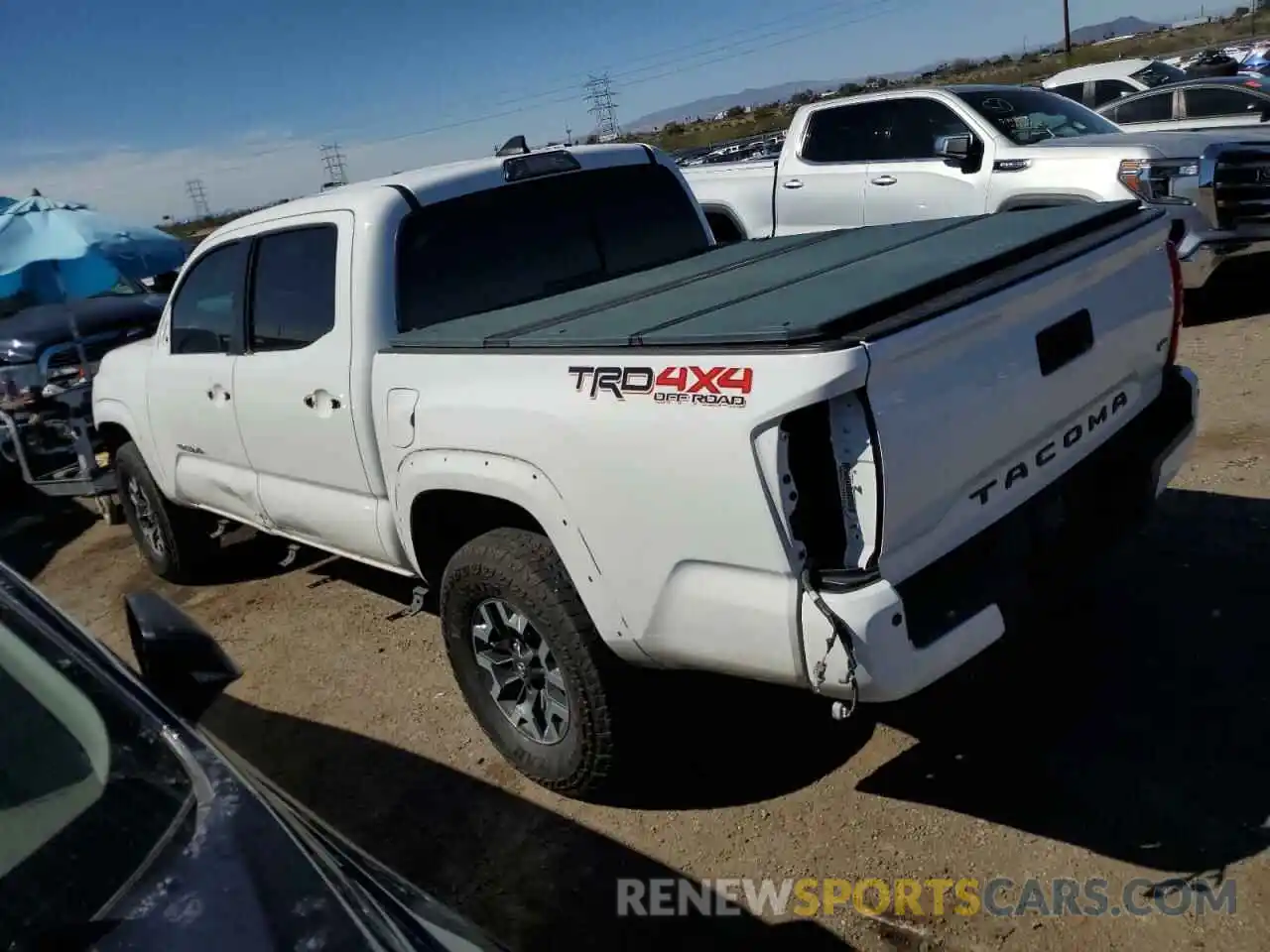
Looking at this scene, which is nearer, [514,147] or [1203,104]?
[514,147]

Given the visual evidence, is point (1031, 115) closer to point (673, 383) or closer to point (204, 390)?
point (204, 390)

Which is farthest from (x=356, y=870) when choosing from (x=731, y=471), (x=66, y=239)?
(x=66, y=239)

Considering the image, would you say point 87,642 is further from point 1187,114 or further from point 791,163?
point 1187,114

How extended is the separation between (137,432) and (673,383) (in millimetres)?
4223

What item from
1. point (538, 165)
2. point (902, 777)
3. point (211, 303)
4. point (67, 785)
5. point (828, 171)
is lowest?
point (902, 777)

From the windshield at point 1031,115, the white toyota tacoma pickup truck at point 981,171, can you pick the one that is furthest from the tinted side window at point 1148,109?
the windshield at point 1031,115

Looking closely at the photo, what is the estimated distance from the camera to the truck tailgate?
2445 mm

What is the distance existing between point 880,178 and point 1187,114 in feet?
20.8

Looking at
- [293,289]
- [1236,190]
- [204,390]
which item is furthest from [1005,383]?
[1236,190]

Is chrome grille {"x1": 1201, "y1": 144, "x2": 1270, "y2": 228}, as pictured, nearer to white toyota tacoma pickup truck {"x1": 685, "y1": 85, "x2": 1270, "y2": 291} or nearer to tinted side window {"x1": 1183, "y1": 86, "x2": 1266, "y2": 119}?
white toyota tacoma pickup truck {"x1": 685, "y1": 85, "x2": 1270, "y2": 291}

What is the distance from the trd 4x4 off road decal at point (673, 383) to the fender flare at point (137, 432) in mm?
3631

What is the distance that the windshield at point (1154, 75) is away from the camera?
1463 cm

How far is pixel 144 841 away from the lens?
1.69 metres

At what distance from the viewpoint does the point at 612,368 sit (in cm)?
272
